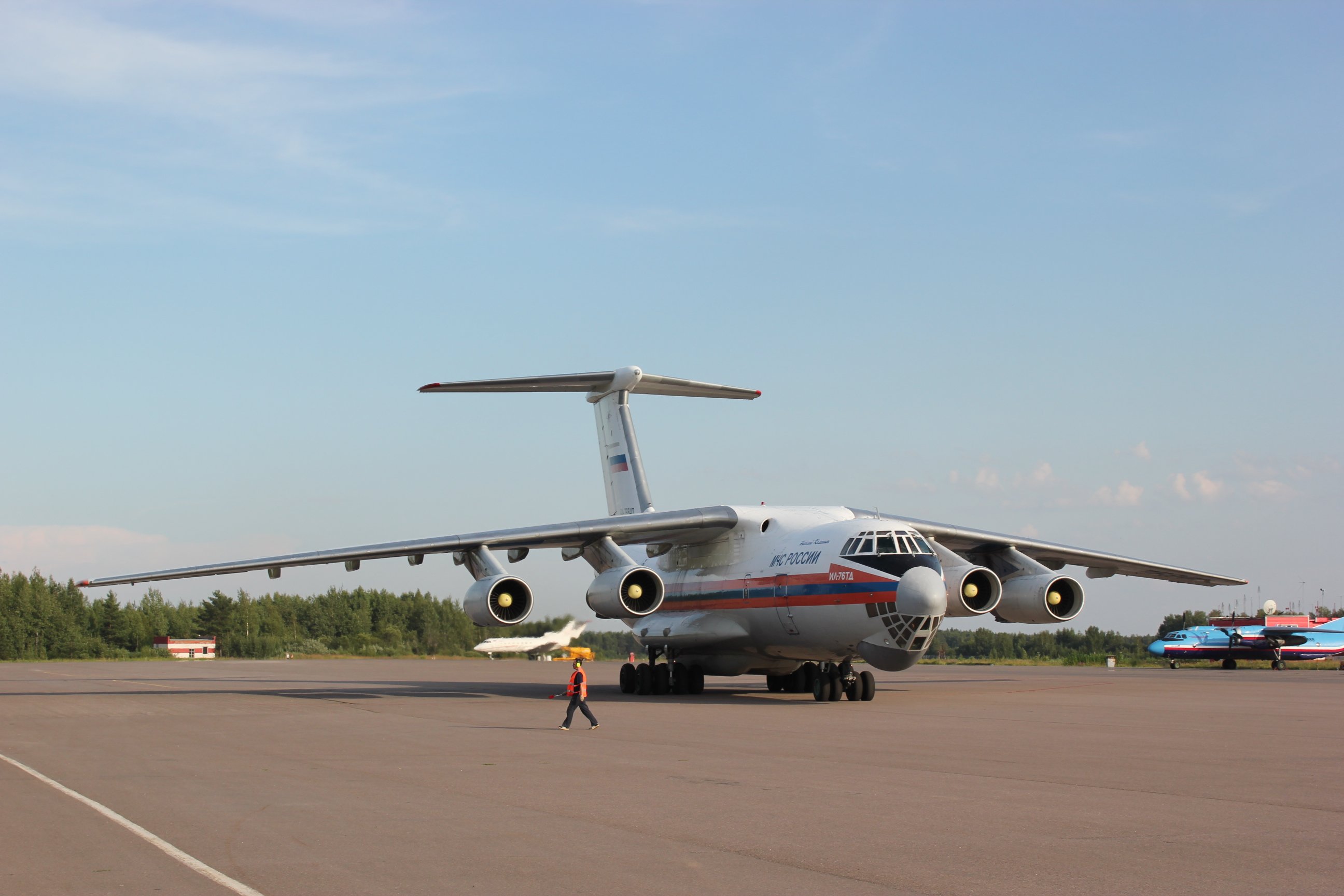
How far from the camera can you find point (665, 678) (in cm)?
2295

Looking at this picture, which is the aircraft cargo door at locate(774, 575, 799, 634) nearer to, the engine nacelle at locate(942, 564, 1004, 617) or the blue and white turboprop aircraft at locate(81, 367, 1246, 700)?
the blue and white turboprop aircraft at locate(81, 367, 1246, 700)

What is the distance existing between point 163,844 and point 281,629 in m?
70.3

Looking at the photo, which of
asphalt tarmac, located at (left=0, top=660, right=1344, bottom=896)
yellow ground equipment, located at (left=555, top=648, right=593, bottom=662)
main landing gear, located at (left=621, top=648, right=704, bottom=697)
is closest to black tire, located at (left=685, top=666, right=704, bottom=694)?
main landing gear, located at (left=621, top=648, right=704, bottom=697)

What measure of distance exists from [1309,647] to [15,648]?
210ft

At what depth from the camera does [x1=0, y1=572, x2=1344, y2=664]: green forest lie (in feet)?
213

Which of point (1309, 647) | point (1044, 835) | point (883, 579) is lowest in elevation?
point (1309, 647)

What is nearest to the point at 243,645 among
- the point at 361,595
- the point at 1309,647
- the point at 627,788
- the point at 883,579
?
the point at 361,595

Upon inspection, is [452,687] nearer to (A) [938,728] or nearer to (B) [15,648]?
(A) [938,728]

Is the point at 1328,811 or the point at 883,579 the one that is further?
the point at 883,579

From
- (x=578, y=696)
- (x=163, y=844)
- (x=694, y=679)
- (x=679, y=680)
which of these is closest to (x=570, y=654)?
(x=694, y=679)

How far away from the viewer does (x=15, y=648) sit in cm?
6806

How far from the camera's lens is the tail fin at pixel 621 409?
85.3 feet

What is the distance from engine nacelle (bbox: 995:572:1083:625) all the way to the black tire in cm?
562

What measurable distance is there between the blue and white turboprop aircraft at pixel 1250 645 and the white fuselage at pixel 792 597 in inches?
831
